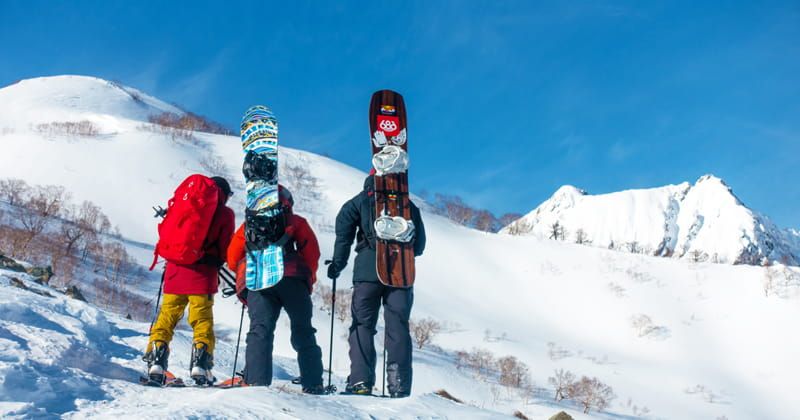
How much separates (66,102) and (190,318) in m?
87.2

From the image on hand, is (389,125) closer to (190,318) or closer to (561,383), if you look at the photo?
(190,318)

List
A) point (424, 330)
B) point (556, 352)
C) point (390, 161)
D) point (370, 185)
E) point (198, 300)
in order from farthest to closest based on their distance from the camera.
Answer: point (556, 352) → point (424, 330) → point (390, 161) → point (370, 185) → point (198, 300)

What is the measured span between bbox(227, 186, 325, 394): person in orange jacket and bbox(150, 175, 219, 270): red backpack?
40 cm

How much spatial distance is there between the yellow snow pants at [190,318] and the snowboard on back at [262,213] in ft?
1.42

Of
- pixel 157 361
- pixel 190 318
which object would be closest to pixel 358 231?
pixel 190 318

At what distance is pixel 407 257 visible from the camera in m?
5.56

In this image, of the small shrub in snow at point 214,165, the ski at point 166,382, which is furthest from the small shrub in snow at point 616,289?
the ski at point 166,382

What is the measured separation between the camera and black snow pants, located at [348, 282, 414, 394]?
513 cm

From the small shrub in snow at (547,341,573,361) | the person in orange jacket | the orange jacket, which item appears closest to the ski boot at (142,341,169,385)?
the person in orange jacket

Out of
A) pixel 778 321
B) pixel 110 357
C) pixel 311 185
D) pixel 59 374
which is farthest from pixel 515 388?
pixel 311 185

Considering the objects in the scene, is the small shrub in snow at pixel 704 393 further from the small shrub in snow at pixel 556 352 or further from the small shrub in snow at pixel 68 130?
the small shrub in snow at pixel 68 130

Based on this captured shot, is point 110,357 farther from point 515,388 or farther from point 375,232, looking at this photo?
point 515,388

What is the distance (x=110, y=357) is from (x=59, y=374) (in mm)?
1831

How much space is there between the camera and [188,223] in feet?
16.5
